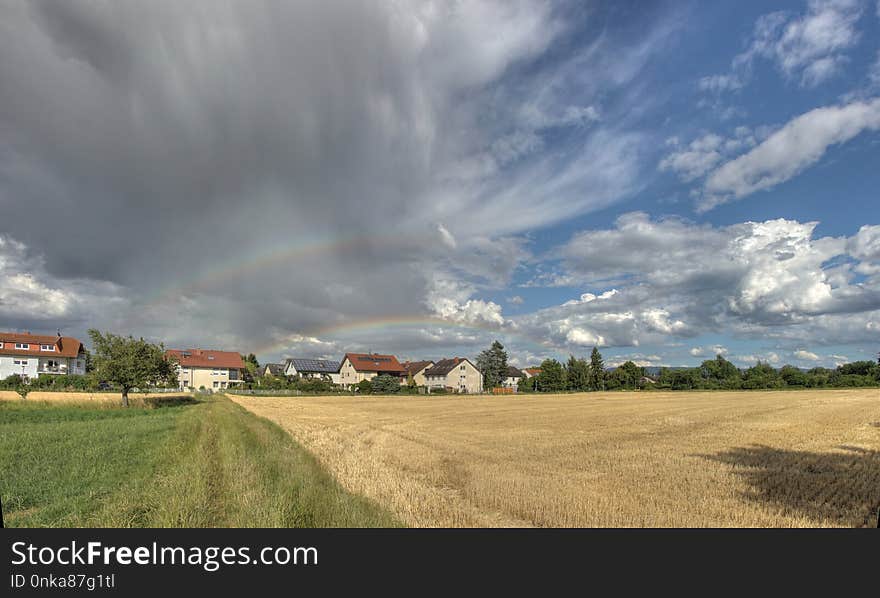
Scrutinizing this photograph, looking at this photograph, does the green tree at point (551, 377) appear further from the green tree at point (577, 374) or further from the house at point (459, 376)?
the house at point (459, 376)

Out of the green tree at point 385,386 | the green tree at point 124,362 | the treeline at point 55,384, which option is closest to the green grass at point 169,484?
the green tree at point 124,362

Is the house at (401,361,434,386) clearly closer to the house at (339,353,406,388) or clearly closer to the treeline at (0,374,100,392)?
the house at (339,353,406,388)

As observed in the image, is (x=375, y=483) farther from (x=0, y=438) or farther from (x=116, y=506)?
(x=0, y=438)

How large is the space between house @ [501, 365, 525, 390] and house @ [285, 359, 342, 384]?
57.4m

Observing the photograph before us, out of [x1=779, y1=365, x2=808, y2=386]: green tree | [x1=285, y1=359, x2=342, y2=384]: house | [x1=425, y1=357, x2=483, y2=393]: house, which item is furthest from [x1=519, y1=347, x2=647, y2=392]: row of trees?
[x1=285, y1=359, x2=342, y2=384]: house

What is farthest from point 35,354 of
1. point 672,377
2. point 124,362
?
point 672,377

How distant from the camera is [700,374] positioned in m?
137

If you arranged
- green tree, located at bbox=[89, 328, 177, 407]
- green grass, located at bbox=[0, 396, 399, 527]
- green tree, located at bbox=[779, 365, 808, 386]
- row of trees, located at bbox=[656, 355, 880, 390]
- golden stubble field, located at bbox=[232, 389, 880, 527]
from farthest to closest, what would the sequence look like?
green tree, located at bbox=[779, 365, 808, 386] < row of trees, located at bbox=[656, 355, 880, 390] < green tree, located at bbox=[89, 328, 177, 407] < golden stubble field, located at bbox=[232, 389, 880, 527] < green grass, located at bbox=[0, 396, 399, 527]

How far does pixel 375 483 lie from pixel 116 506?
231 inches

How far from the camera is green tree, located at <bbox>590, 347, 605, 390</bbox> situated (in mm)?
133250
